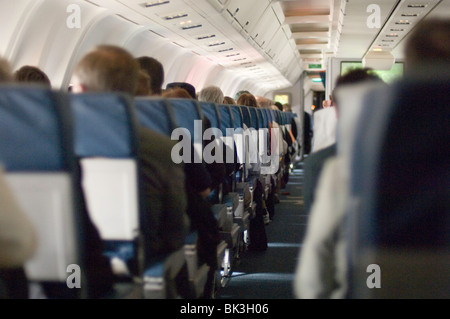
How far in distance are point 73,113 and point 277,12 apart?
10.0 meters

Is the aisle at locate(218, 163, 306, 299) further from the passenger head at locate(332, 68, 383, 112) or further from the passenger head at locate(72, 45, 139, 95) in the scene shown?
the passenger head at locate(72, 45, 139, 95)

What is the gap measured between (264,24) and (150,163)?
9378mm

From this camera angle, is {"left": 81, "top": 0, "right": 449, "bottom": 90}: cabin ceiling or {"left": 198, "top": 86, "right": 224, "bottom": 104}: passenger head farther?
{"left": 81, "top": 0, "right": 449, "bottom": 90}: cabin ceiling

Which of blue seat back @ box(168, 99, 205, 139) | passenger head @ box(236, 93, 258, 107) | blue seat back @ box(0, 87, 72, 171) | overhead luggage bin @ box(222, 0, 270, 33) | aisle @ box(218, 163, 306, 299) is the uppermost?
overhead luggage bin @ box(222, 0, 270, 33)

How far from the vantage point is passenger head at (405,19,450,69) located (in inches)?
66.7

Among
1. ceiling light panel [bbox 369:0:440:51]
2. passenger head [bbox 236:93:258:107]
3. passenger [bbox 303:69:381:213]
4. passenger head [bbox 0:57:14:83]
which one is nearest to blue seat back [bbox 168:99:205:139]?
passenger head [bbox 0:57:14:83]

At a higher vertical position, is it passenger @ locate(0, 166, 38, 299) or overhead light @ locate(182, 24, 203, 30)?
overhead light @ locate(182, 24, 203, 30)

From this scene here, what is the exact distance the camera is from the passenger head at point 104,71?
2322 mm

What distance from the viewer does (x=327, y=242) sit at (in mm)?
1852

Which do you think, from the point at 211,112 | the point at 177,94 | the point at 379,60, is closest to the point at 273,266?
the point at 211,112

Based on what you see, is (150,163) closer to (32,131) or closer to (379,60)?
(32,131)

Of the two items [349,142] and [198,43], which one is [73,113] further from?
[198,43]

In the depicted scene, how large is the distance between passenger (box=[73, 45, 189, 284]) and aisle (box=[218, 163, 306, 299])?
2185 mm
